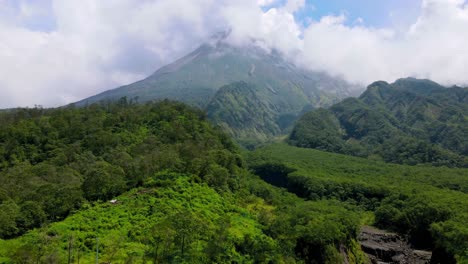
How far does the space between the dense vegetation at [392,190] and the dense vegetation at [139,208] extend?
9566 mm

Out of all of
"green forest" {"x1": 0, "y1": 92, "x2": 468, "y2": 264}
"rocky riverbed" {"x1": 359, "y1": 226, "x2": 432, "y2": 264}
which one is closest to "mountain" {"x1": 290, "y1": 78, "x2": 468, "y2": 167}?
"green forest" {"x1": 0, "y1": 92, "x2": 468, "y2": 264}

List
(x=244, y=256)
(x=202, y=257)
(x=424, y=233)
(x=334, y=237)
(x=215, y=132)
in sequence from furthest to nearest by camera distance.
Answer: (x=215, y=132) < (x=424, y=233) < (x=334, y=237) < (x=244, y=256) < (x=202, y=257)

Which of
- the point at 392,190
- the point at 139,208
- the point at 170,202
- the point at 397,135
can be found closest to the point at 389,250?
the point at 392,190

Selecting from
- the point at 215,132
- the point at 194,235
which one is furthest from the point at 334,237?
the point at 215,132

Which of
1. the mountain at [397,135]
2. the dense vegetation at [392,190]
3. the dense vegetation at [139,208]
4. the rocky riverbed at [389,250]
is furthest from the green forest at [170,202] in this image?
the mountain at [397,135]

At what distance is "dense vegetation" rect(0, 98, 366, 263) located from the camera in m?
32.7

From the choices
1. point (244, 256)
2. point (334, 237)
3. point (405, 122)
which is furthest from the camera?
point (405, 122)

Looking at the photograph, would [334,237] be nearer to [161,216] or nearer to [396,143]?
[161,216]

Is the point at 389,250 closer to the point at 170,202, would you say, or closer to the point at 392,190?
the point at 392,190

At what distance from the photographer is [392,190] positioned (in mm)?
81625

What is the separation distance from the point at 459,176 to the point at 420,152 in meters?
42.7

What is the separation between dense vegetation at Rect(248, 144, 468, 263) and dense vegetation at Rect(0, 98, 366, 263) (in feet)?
31.4

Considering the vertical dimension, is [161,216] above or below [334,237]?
above

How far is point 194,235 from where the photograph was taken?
113 feet
